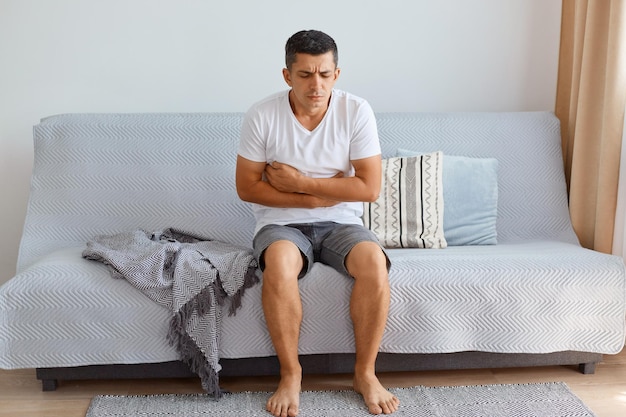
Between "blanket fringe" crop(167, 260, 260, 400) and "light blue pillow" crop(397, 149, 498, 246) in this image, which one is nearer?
"blanket fringe" crop(167, 260, 260, 400)

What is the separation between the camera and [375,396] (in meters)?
2.18

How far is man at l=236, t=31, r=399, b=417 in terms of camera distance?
7.23ft

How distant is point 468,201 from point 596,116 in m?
0.56

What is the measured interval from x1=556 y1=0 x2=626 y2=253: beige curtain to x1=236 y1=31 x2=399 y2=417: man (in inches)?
35.0

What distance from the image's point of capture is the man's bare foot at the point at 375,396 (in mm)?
2154

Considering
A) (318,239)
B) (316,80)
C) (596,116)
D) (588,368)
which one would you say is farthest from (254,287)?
(596,116)

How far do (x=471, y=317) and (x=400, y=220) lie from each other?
51 cm

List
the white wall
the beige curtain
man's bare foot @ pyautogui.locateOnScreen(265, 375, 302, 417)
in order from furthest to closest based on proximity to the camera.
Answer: the white wall < the beige curtain < man's bare foot @ pyautogui.locateOnScreen(265, 375, 302, 417)

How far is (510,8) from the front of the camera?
3.16m

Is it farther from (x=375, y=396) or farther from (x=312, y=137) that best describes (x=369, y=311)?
(x=312, y=137)

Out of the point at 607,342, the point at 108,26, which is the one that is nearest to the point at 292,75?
the point at 108,26

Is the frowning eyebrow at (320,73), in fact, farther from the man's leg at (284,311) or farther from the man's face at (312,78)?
the man's leg at (284,311)

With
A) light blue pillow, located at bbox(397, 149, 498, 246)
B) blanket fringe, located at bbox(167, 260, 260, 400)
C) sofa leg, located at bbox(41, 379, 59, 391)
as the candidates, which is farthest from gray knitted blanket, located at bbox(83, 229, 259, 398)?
light blue pillow, located at bbox(397, 149, 498, 246)

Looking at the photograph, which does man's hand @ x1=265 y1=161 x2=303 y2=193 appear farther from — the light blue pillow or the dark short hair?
the light blue pillow
